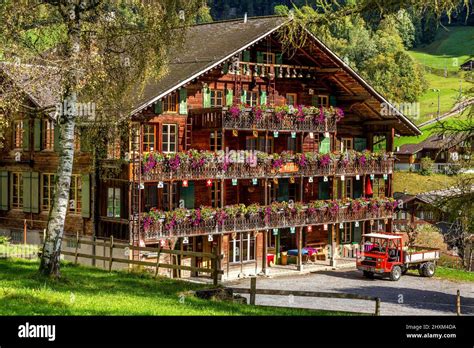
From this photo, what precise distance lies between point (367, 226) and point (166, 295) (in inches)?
1196

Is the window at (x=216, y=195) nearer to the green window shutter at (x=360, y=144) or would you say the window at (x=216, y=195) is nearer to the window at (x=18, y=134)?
the window at (x=18, y=134)

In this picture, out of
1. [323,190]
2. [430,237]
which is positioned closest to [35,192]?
[323,190]

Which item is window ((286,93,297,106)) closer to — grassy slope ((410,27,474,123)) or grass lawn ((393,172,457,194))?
grass lawn ((393,172,457,194))

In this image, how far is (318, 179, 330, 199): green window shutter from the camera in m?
49.7

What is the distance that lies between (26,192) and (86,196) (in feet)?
14.3

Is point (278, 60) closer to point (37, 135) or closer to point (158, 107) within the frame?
point (158, 107)

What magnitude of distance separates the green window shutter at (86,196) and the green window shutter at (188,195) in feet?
14.9

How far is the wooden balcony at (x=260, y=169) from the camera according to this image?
3881cm

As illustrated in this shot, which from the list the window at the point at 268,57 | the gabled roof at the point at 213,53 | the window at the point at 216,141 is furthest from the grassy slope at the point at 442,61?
the window at the point at 216,141

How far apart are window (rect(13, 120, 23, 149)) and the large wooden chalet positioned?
0.20 feet

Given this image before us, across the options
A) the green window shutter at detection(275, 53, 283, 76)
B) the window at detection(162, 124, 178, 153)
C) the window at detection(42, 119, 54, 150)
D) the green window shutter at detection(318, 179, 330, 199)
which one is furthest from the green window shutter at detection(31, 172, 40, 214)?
the green window shutter at detection(318, 179, 330, 199)

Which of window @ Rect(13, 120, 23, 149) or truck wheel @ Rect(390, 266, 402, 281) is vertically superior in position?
window @ Rect(13, 120, 23, 149)

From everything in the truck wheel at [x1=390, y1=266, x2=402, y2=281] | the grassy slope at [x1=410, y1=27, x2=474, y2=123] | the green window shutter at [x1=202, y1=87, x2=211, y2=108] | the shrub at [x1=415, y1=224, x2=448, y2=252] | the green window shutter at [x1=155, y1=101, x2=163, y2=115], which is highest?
the grassy slope at [x1=410, y1=27, x2=474, y2=123]
